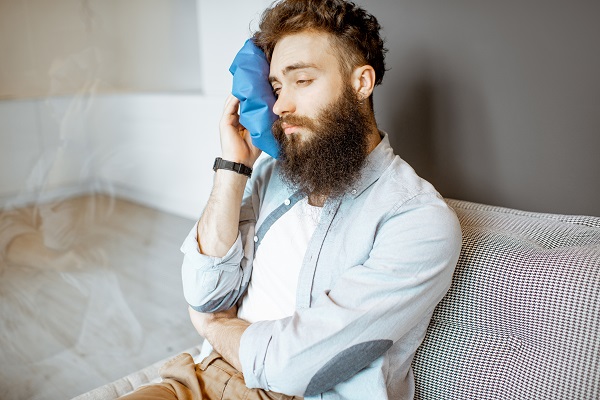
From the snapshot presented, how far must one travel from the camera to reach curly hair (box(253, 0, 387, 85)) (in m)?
1.47

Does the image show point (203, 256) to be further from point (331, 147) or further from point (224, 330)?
point (331, 147)

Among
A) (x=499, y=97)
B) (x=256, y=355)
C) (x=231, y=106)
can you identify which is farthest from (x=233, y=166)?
(x=499, y=97)

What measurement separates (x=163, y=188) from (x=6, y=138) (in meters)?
0.77

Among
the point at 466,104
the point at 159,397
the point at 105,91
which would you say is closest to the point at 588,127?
the point at 466,104

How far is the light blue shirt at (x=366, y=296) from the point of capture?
3.90 ft

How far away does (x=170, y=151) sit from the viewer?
2572 mm

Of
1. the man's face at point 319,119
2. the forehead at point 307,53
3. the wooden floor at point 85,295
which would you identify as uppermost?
the forehead at point 307,53

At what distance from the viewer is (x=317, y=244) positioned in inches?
55.7

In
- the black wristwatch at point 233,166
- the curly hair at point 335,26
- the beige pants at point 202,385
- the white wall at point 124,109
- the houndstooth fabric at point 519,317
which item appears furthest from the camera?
the white wall at point 124,109

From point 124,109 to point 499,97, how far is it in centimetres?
150

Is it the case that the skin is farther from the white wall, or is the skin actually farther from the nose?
the white wall

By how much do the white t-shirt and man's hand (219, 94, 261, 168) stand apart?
214 millimetres

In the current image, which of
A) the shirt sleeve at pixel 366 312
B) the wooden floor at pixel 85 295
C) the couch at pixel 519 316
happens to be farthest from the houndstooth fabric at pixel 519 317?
the wooden floor at pixel 85 295

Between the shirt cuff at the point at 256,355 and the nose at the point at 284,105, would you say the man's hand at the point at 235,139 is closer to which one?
the nose at the point at 284,105
